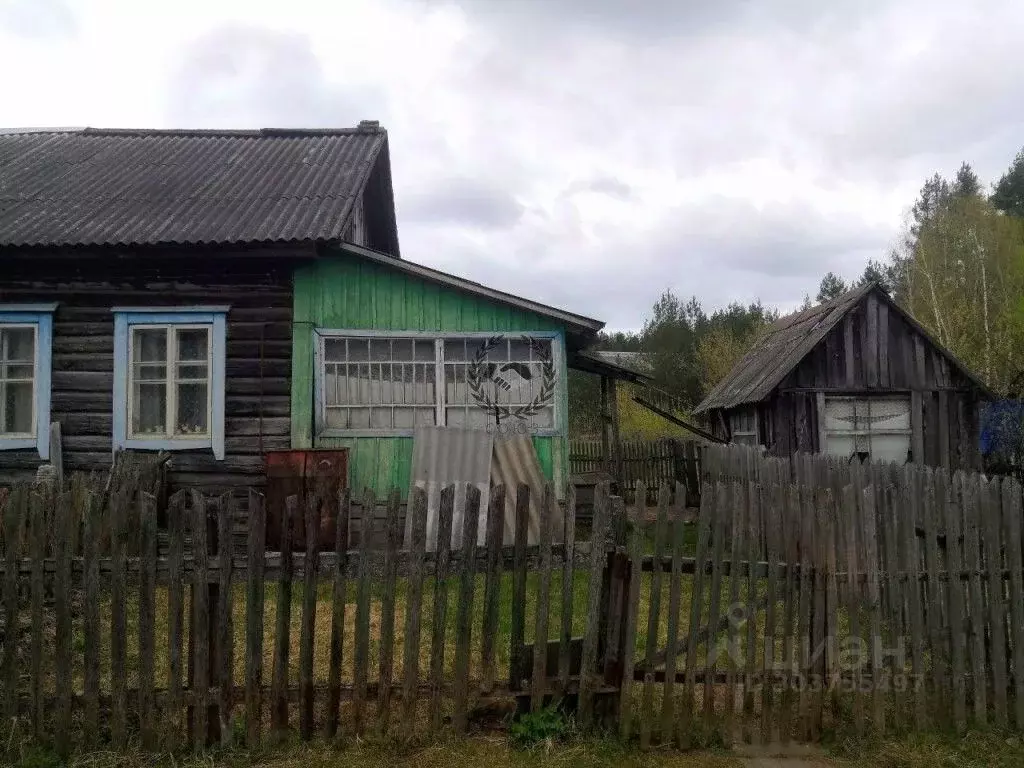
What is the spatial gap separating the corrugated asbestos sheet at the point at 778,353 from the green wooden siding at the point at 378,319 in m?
4.90

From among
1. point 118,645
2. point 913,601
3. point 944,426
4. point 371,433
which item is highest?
point 944,426

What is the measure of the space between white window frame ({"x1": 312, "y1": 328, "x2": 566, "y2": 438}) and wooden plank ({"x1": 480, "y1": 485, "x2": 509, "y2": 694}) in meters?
5.17

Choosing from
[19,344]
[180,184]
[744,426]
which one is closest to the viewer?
[19,344]

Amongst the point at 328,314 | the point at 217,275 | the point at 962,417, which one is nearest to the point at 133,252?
the point at 217,275

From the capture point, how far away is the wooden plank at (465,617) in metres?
3.93

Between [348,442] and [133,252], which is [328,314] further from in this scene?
[133,252]

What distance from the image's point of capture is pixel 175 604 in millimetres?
3816

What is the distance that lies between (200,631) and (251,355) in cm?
576

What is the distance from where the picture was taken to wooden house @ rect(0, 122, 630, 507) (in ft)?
29.6

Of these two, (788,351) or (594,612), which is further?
(788,351)

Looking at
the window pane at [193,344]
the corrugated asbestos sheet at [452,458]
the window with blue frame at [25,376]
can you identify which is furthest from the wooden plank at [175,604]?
the window with blue frame at [25,376]

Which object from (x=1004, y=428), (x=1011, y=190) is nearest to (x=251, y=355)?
(x=1004, y=428)

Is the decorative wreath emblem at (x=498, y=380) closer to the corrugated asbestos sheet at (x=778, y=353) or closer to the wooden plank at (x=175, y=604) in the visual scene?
the corrugated asbestos sheet at (x=778, y=353)

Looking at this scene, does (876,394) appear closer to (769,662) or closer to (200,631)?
Result: (769,662)
